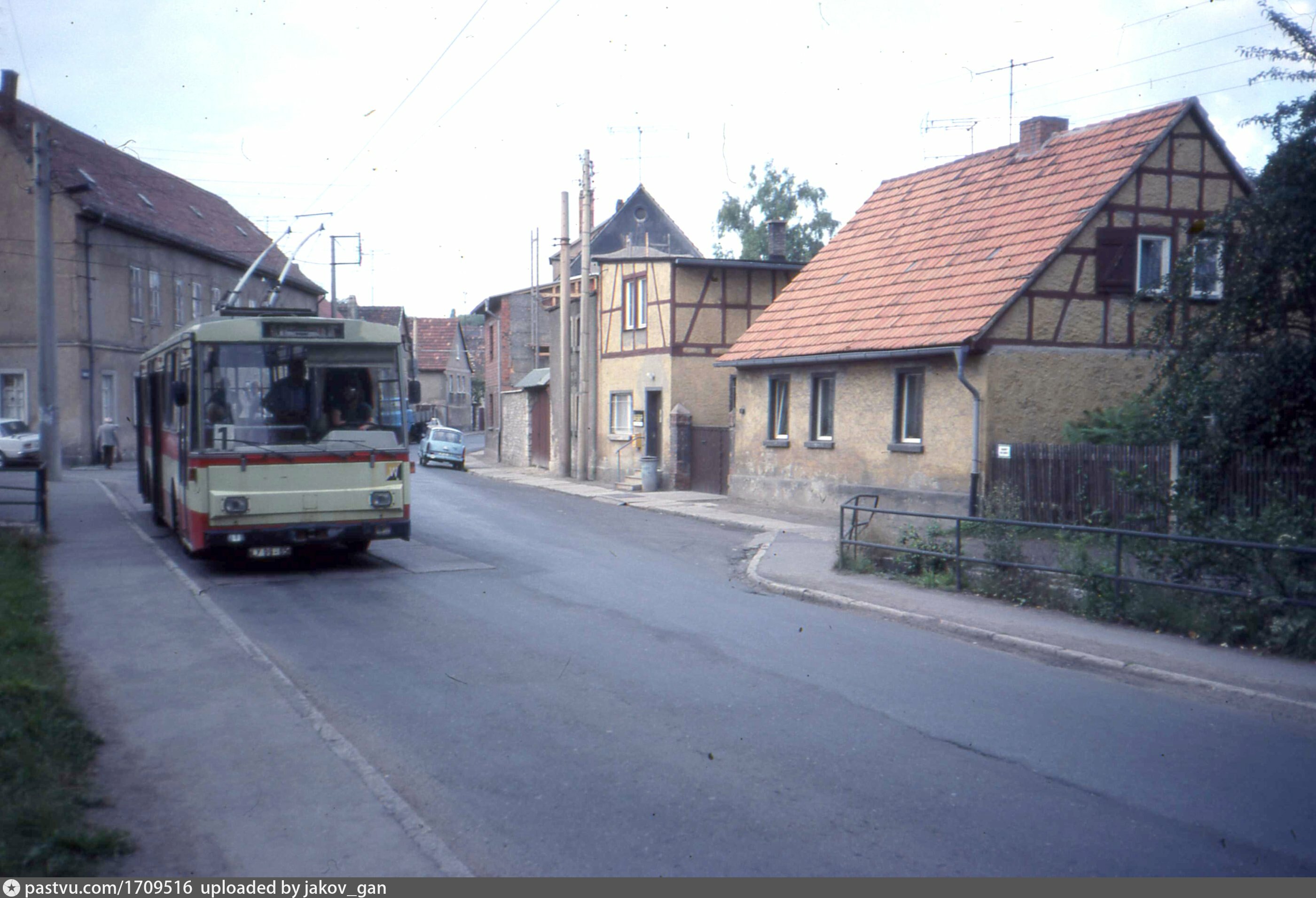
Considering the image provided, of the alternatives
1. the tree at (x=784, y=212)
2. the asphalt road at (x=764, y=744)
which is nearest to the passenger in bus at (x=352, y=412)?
the asphalt road at (x=764, y=744)

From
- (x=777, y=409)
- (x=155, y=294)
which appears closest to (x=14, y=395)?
(x=155, y=294)

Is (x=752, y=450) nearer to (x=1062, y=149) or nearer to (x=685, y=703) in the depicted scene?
(x=1062, y=149)

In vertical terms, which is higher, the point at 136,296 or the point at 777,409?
the point at 136,296

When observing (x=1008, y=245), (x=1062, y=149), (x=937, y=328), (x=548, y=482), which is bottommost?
(x=548, y=482)

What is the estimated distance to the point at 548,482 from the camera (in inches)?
1276

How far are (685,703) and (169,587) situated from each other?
7.13m

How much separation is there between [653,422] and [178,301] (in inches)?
816

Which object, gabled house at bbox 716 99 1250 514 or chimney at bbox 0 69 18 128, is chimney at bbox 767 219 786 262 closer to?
gabled house at bbox 716 99 1250 514

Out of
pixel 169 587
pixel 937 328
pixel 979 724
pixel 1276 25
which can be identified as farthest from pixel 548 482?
pixel 979 724

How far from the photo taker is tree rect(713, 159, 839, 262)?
64.9 m

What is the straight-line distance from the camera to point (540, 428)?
41062 millimetres

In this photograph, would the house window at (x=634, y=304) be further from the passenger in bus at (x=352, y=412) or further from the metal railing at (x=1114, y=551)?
the passenger in bus at (x=352, y=412)

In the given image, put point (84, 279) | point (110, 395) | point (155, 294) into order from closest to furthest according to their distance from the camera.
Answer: point (84, 279) → point (110, 395) → point (155, 294)

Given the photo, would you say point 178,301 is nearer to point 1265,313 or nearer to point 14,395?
point 14,395
